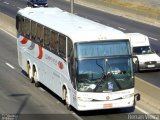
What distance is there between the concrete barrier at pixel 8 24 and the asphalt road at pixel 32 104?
14.0 meters

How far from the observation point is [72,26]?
23.5 metres

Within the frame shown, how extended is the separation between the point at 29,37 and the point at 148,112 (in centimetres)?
842

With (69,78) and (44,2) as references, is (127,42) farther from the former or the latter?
(44,2)

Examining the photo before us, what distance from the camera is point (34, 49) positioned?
27156 millimetres

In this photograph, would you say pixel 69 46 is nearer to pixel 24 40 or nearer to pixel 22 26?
pixel 24 40

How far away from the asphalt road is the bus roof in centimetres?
286

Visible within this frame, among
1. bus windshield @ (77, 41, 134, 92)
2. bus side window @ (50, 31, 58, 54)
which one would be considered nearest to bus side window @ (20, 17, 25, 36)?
bus side window @ (50, 31, 58, 54)

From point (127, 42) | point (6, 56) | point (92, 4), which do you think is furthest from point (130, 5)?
point (127, 42)

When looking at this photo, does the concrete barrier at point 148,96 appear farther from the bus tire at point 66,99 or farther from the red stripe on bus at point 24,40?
the red stripe on bus at point 24,40

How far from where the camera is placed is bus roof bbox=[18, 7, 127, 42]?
21859 mm

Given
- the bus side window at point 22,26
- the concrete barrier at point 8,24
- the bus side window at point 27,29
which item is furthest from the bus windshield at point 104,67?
the concrete barrier at point 8,24

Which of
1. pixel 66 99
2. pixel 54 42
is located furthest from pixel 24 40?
pixel 66 99

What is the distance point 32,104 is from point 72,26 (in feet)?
11.5

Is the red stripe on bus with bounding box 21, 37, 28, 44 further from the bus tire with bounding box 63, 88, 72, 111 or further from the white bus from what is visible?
the bus tire with bounding box 63, 88, 72, 111
